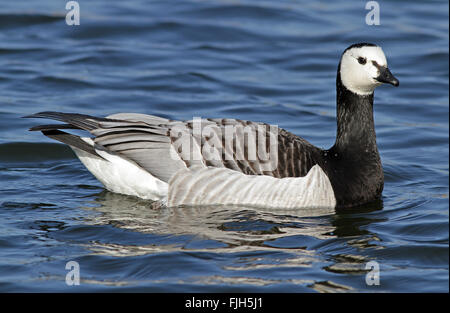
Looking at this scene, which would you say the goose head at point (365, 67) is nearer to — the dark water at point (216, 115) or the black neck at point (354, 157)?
the black neck at point (354, 157)

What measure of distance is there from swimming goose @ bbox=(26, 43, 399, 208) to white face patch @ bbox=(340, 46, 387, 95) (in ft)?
0.04

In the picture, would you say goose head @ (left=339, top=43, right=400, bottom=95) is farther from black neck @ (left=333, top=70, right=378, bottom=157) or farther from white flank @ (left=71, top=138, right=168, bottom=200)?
white flank @ (left=71, top=138, right=168, bottom=200)

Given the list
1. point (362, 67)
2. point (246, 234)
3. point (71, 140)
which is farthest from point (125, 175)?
point (362, 67)

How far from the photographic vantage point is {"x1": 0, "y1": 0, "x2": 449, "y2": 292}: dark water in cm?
759

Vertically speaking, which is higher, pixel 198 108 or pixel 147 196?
pixel 198 108

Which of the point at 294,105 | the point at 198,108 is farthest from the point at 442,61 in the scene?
the point at 198,108

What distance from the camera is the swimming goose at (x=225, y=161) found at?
8930 mm

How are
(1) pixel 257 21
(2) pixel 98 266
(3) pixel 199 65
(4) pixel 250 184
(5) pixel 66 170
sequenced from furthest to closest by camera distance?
(1) pixel 257 21
(3) pixel 199 65
(5) pixel 66 170
(4) pixel 250 184
(2) pixel 98 266

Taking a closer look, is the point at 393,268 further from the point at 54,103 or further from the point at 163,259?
the point at 54,103

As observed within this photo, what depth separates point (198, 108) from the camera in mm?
13719

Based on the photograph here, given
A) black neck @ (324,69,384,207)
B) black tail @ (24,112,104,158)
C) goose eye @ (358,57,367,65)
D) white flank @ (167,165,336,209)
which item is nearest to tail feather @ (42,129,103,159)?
black tail @ (24,112,104,158)

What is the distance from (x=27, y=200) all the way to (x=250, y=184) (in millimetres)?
2668

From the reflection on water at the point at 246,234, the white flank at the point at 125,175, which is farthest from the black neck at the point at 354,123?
the white flank at the point at 125,175

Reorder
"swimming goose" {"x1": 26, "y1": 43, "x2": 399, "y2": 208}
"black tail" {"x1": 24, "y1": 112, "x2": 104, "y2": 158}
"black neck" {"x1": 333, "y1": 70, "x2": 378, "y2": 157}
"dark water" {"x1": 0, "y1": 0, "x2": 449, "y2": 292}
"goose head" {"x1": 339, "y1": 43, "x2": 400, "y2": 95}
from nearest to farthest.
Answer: "dark water" {"x1": 0, "y1": 0, "x2": 449, "y2": 292}
"swimming goose" {"x1": 26, "y1": 43, "x2": 399, "y2": 208}
"black tail" {"x1": 24, "y1": 112, "x2": 104, "y2": 158}
"goose head" {"x1": 339, "y1": 43, "x2": 400, "y2": 95}
"black neck" {"x1": 333, "y1": 70, "x2": 378, "y2": 157}
